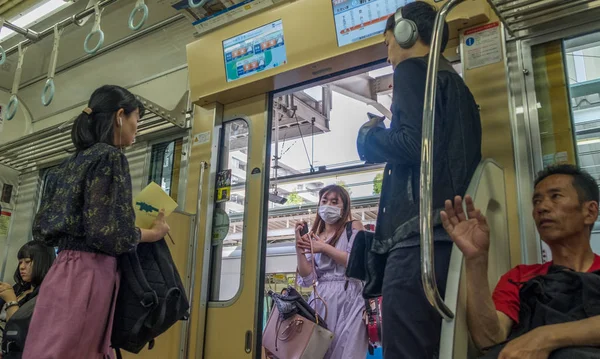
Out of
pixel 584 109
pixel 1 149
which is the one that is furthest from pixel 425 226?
pixel 1 149

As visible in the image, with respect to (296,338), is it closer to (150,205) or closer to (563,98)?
(150,205)

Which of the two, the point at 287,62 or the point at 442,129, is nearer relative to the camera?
the point at 442,129

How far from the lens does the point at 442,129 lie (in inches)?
64.7

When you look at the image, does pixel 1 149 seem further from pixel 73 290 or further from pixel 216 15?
pixel 73 290

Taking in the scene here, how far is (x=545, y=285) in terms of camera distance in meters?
1.46

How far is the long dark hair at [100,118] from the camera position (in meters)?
2.07

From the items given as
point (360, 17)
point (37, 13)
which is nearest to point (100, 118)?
point (360, 17)

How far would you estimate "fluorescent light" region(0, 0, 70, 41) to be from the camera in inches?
159

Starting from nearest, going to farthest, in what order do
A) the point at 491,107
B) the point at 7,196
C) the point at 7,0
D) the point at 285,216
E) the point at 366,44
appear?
the point at 491,107 → the point at 366,44 → the point at 7,0 → the point at 7,196 → the point at 285,216

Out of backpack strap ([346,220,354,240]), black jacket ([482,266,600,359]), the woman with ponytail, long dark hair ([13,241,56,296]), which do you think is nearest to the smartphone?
backpack strap ([346,220,354,240])

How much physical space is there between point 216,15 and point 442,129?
7.70 feet

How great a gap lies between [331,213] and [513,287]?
6.04ft

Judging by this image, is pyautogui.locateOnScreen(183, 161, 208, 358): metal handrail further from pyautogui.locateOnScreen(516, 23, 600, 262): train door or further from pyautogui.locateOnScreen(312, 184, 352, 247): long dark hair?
pyautogui.locateOnScreen(516, 23, 600, 262): train door

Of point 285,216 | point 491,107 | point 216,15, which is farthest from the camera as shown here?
point 285,216
